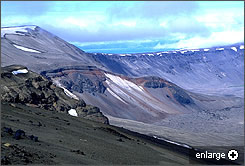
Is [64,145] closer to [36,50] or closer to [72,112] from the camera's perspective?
[72,112]

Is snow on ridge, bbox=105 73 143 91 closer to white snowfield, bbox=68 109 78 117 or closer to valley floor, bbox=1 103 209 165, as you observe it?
white snowfield, bbox=68 109 78 117

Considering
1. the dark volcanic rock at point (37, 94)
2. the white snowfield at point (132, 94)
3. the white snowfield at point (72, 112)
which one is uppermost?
the white snowfield at point (132, 94)

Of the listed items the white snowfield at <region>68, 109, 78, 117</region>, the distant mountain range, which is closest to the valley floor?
the white snowfield at <region>68, 109, 78, 117</region>

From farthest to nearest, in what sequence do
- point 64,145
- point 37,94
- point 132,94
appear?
point 132,94, point 37,94, point 64,145

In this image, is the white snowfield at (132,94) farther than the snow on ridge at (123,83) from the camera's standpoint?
No

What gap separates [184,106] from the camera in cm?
15138

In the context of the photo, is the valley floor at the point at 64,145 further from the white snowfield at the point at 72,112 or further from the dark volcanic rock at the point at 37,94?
the white snowfield at the point at 72,112

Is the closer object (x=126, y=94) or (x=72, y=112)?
(x=72, y=112)

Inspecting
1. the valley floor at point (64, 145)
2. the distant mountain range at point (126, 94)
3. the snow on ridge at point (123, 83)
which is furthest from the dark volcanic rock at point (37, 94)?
the snow on ridge at point (123, 83)

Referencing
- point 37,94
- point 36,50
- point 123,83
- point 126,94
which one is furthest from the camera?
point 36,50

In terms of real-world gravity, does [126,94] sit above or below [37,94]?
above

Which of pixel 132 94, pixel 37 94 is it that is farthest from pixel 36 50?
pixel 37 94

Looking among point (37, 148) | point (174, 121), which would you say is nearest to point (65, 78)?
point (174, 121)

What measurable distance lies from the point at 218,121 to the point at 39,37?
9009 centimetres
